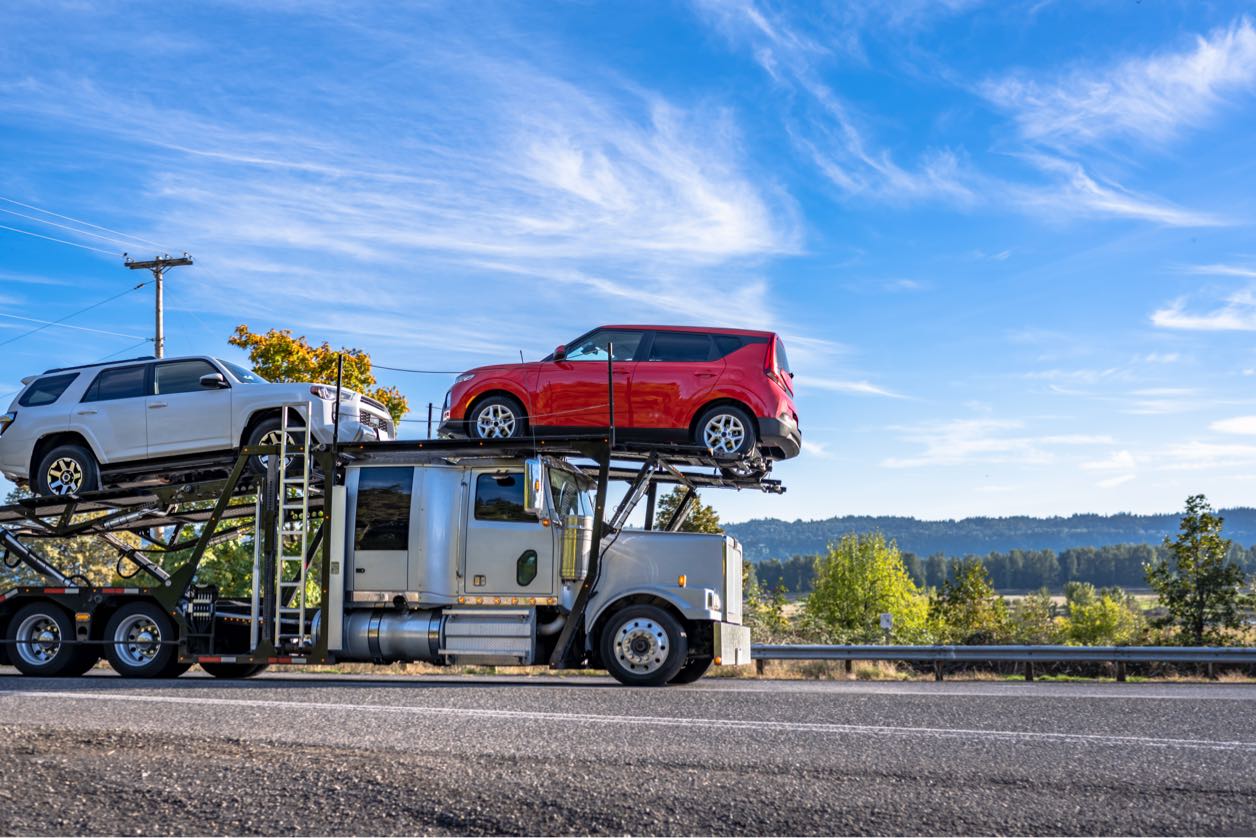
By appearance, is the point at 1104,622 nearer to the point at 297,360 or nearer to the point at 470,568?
the point at 297,360

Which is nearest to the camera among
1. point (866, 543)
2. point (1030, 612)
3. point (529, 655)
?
point (529, 655)

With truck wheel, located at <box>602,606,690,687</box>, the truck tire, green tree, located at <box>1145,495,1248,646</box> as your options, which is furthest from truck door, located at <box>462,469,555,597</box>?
green tree, located at <box>1145,495,1248,646</box>

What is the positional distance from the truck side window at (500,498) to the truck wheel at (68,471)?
5.06m

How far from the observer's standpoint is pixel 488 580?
13.2 metres

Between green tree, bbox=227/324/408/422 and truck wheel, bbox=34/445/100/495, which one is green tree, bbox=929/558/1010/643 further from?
truck wheel, bbox=34/445/100/495

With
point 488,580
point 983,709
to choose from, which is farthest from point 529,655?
point 983,709

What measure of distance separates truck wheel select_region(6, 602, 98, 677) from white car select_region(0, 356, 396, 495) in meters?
1.51

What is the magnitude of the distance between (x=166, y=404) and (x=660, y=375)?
235 inches

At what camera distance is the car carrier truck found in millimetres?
12984

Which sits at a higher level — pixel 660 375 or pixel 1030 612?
pixel 660 375

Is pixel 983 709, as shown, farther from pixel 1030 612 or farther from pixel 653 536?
pixel 1030 612

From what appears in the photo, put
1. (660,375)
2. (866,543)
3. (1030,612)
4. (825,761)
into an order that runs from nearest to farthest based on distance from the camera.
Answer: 1. (825,761)
2. (660,375)
3. (1030,612)
4. (866,543)

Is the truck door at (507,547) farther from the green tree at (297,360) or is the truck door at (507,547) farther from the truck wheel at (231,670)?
the green tree at (297,360)

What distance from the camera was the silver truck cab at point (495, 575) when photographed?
13.0 metres
